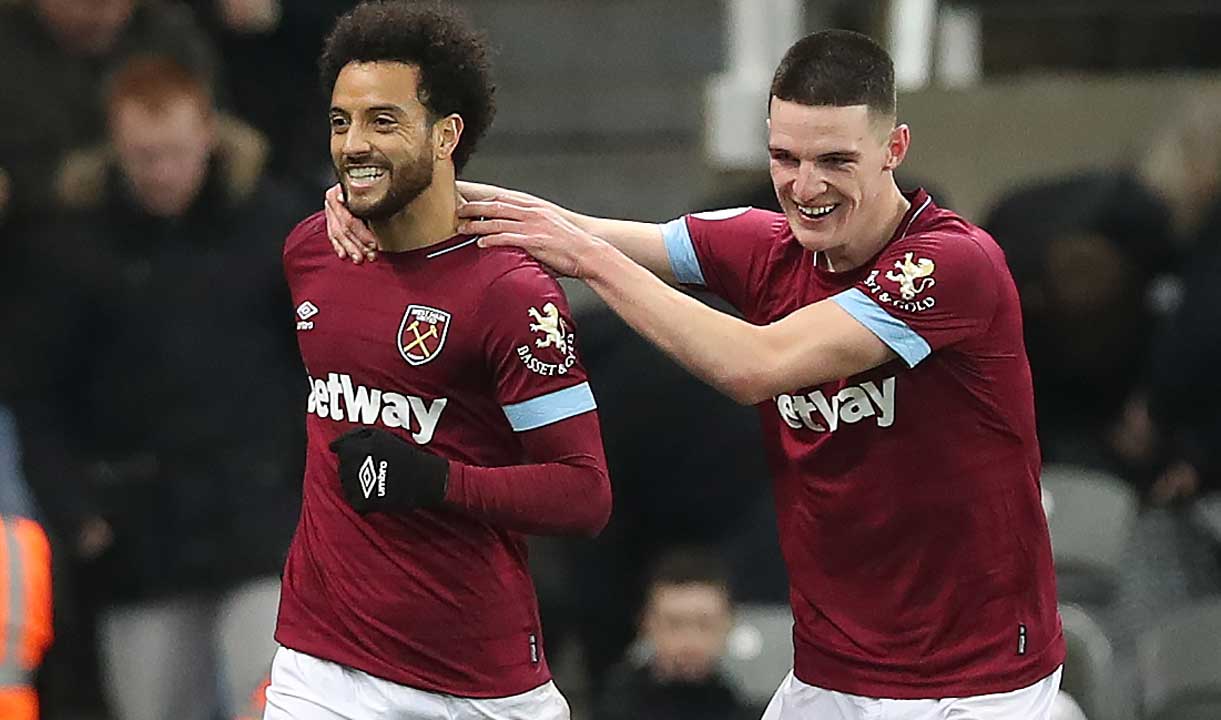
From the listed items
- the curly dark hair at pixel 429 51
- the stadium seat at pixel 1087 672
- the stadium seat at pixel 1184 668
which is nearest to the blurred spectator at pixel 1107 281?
the stadium seat at pixel 1184 668

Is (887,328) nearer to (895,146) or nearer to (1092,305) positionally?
(895,146)

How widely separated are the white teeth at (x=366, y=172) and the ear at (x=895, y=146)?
856 millimetres

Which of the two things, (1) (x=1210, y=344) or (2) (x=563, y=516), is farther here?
(1) (x=1210, y=344)

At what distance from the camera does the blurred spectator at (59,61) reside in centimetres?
634

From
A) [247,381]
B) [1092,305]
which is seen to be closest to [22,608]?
[247,381]

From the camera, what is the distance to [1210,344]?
6594mm

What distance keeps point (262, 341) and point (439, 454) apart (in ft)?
6.50

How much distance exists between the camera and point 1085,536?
6281mm

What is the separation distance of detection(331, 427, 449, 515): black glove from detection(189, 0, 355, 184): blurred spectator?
3175 millimetres

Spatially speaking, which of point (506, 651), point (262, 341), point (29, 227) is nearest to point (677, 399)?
point (262, 341)

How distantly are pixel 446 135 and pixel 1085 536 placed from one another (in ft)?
9.85

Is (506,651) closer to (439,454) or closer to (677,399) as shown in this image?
(439,454)

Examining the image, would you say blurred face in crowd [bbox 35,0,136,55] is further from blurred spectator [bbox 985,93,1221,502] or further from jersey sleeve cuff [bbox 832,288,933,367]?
jersey sleeve cuff [bbox 832,288,933,367]

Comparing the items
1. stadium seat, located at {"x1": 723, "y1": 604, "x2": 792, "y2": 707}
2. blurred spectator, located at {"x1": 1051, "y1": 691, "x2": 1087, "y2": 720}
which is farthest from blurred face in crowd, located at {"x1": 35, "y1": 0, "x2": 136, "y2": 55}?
blurred spectator, located at {"x1": 1051, "y1": 691, "x2": 1087, "y2": 720}
